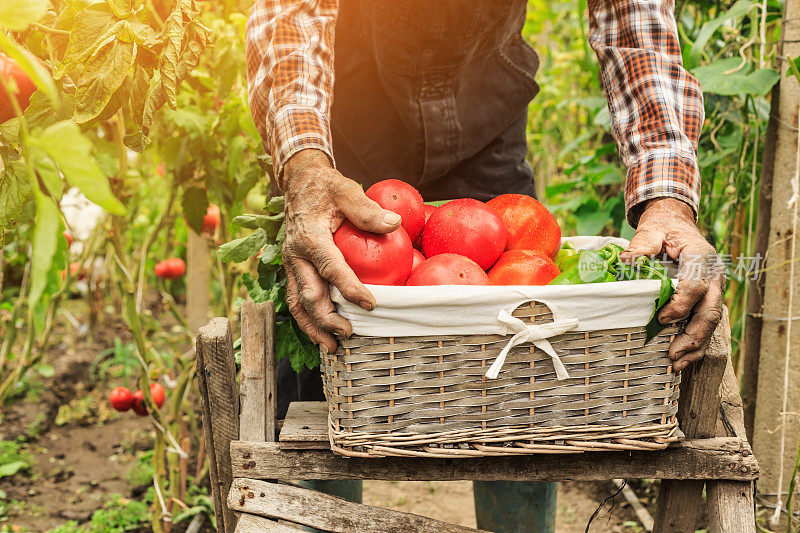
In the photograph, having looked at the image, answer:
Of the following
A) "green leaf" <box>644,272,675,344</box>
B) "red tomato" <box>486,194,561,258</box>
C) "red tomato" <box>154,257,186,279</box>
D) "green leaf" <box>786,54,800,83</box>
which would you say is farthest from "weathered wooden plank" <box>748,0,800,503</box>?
"red tomato" <box>154,257,186,279</box>

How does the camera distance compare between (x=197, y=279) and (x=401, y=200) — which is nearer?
(x=401, y=200)

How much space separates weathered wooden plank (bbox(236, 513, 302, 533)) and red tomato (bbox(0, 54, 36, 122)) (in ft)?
2.04

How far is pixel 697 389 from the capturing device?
110cm

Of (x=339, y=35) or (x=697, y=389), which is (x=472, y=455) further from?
(x=339, y=35)

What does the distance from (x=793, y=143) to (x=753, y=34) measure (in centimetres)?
32

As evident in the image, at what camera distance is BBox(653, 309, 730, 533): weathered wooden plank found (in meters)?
1.09

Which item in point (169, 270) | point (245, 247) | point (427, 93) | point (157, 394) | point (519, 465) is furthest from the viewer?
point (169, 270)

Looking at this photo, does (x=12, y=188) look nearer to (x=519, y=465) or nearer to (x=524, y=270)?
(x=524, y=270)

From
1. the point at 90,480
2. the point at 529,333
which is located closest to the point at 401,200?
the point at 529,333

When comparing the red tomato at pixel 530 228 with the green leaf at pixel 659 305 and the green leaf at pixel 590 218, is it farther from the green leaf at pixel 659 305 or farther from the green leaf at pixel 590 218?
the green leaf at pixel 590 218

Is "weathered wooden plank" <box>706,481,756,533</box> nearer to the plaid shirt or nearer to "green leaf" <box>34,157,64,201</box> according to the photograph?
the plaid shirt

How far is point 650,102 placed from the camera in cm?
119

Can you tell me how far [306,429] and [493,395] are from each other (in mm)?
310

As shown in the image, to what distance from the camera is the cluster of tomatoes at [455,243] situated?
3.22 ft
